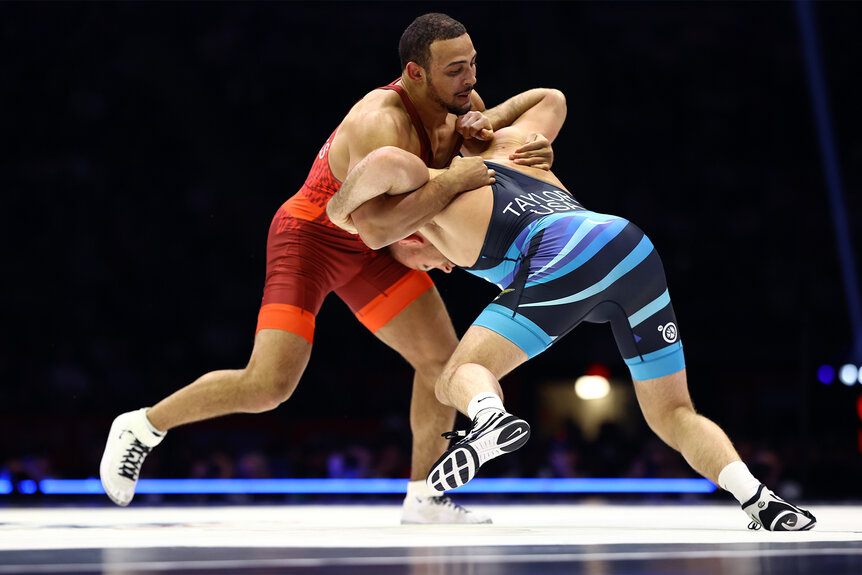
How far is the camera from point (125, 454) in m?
2.82

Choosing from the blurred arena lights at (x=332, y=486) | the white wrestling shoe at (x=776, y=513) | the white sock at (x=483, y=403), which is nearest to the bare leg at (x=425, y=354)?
the white sock at (x=483, y=403)

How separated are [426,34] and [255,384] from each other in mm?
1083

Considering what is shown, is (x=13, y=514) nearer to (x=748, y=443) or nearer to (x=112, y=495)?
(x=112, y=495)

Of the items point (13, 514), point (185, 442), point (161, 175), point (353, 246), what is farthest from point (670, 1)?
point (13, 514)

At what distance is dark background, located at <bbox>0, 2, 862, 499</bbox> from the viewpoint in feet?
22.4

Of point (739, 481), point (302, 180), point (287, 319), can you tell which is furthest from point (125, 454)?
point (302, 180)

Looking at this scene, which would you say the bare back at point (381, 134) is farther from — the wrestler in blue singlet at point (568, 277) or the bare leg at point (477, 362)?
the bare leg at point (477, 362)

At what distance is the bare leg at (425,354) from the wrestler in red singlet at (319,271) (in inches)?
1.5

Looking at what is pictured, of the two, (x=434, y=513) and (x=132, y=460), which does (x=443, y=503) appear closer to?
(x=434, y=513)

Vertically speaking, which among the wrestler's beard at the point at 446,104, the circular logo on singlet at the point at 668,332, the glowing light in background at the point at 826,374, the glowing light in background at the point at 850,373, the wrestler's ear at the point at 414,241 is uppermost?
the glowing light in background at the point at 826,374

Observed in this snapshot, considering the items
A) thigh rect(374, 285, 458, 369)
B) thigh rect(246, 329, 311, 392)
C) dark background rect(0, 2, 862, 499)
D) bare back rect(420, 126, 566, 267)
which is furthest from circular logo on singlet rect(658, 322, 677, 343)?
dark background rect(0, 2, 862, 499)

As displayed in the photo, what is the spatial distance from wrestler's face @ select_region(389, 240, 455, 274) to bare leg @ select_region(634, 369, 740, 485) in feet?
2.34

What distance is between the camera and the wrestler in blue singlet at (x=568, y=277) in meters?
2.16

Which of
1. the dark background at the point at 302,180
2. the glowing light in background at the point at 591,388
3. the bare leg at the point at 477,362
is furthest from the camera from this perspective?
the glowing light in background at the point at 591,388
